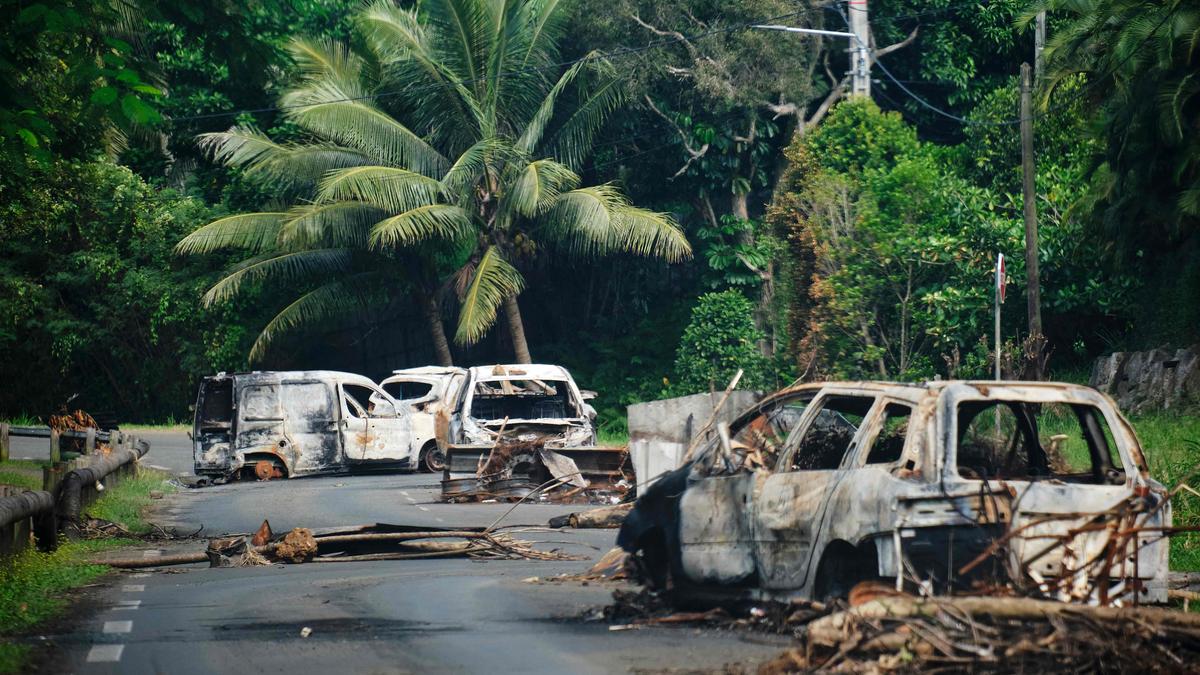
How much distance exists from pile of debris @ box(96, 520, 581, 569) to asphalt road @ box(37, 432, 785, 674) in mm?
214

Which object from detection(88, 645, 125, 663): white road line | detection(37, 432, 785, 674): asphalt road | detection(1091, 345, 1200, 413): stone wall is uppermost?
detection(1091, 345, 1200, 413): stone wall

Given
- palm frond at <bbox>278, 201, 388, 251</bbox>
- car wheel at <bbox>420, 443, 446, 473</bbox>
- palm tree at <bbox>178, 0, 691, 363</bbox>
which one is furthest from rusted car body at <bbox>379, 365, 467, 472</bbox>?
palm frond at <bbox>278, 201, 388, 251</bbox>

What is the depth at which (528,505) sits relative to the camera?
19281 millimetres

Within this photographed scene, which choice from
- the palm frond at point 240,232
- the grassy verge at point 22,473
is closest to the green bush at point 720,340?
the palm frond at point 240,232

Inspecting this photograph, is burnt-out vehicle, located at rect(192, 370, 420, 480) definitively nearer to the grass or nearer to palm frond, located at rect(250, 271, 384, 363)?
the grass

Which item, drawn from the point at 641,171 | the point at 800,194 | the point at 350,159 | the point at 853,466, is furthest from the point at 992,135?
the point at 853,466

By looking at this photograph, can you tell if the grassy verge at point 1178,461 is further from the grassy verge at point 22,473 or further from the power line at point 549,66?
the power line at point 549,66

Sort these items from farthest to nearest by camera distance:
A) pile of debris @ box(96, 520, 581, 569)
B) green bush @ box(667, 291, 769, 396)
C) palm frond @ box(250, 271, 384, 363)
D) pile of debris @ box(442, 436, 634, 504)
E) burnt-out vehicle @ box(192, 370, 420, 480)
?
palm frond @ box(250, 271, 384, 363)
green bush @ box(667, 291, 769, 396)
burnt-out vehicle @ box(192, 370, 420, 480)
pile of debris @ box(442, 436, 634, 504)
pile of debris @ box(96, 520, 581, 569)

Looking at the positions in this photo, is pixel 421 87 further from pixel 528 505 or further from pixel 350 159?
pixel 528 505

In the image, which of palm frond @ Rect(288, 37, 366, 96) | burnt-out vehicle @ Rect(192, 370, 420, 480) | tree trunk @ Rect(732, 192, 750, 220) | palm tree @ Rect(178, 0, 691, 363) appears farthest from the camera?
tree trunk @ Rect(732, 192, 750, 220)

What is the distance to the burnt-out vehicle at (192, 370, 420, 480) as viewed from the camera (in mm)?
24125

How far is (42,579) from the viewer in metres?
12.1

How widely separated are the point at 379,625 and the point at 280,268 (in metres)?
25.0

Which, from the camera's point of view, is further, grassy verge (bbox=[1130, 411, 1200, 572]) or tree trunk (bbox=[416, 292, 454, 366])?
tree trunk (bbox=[416, 292, 454, 366])
